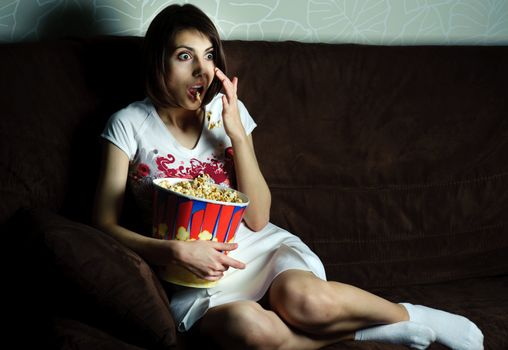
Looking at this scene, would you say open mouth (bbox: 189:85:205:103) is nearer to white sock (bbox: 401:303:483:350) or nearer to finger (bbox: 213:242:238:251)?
finger (bbox: 213:242:238:251)

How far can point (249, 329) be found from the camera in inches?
57.1

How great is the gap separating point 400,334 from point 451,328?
0.49ft

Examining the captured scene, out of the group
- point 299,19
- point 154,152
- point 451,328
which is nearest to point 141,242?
point 154,152

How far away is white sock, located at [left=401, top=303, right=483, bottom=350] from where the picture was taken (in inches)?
65.6

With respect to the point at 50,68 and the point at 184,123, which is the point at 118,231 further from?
the point at 50,68

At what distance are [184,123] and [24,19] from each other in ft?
1.89

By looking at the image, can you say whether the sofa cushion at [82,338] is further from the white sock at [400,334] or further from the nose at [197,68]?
the nose at [197,68]

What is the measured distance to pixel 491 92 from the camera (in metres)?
2.23

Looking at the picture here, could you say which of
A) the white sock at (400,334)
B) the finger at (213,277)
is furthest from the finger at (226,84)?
the white sock at (400,334)

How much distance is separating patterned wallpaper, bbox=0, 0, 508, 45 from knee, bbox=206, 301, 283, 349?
1.02 m

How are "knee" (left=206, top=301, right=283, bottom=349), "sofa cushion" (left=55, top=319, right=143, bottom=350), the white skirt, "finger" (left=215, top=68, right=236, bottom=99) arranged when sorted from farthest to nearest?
"finger" (left=215, top=68, right=236, bottom=99) → the white skirt → "knee" (left=206, top=301, right=283, bottom=349) → "sofa cushion" (left=55, top=319, right=143, bottom=350)

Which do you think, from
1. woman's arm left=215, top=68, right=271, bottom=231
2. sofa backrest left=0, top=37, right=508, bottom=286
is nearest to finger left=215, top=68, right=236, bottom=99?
woman's arm left=215, top=68, right=271, bottom=231

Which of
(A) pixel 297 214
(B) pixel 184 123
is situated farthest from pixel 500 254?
(B) pixel 184 123

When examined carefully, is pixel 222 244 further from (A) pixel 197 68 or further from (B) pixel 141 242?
(A) pixel 197 68
